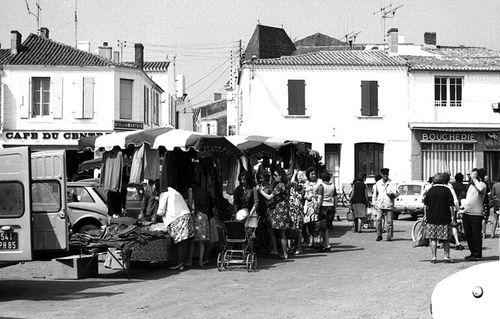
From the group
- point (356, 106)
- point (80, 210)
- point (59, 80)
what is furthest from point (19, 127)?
point (80, 210)

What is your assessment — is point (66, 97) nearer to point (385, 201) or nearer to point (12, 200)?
point (385, 201)

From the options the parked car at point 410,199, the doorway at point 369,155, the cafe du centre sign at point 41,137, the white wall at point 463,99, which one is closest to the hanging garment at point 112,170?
the parked car at point 410,199

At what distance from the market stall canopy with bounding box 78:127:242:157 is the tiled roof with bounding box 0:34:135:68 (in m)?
24.3

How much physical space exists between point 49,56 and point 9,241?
29952 millimetres

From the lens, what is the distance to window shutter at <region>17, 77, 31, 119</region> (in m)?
39.4

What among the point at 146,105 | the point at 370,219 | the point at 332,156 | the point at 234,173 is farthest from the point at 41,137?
the point at 234,173

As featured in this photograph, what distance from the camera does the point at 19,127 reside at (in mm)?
39344

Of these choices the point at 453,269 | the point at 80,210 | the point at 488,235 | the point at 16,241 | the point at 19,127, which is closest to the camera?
the point at 16,241

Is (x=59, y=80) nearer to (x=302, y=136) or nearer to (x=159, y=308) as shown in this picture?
(x=302, y=136)

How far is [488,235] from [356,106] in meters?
18.3

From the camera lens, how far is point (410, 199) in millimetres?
31531

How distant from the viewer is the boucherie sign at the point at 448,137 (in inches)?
1597

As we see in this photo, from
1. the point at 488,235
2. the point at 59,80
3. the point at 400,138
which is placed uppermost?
the point at 59,80

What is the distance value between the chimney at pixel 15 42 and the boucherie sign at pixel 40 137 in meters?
4.35
